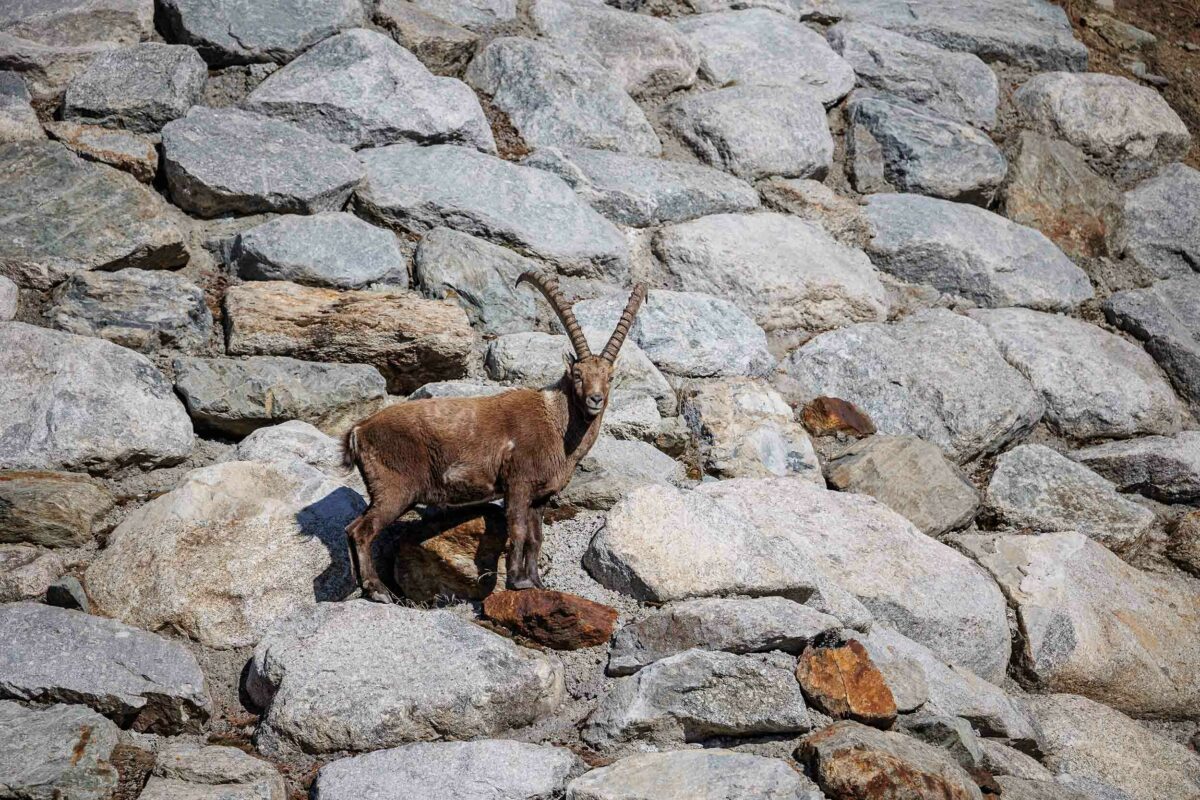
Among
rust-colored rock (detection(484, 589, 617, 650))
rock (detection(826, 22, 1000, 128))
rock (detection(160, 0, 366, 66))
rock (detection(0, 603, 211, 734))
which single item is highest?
rock (detection(826, 22, 1000, 128))

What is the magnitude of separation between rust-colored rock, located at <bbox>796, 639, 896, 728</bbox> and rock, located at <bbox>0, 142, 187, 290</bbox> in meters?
5.12

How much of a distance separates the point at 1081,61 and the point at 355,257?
881cm

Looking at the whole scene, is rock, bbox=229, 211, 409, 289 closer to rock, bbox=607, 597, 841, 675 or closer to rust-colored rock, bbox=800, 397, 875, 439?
rust-colored rock, bbox=800, 397, 875, 439

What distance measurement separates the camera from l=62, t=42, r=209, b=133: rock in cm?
881

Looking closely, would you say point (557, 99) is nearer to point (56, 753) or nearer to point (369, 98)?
point (369, 98)

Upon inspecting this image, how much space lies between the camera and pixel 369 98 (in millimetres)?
9555

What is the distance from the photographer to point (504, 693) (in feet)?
18.8

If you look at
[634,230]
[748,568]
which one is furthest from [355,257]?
[748,568]

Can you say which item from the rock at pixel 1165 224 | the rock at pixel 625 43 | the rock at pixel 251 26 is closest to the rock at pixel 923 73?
the rock at pixel 1165 224

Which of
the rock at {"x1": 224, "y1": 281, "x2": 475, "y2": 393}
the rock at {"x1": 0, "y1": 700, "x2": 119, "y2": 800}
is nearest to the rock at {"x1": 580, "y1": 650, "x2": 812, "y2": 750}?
the rock at {"x1": 0, "y1": 700, "x2": 119, "y2": 800}

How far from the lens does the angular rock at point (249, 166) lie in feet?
27.7

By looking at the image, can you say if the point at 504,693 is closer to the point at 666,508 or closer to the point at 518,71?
the point at 666,508

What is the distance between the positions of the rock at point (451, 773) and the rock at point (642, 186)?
5.31 m

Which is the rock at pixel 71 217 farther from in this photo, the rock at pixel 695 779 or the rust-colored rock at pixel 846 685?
the rust-colored rock at pixel 846 685
